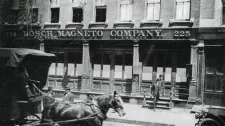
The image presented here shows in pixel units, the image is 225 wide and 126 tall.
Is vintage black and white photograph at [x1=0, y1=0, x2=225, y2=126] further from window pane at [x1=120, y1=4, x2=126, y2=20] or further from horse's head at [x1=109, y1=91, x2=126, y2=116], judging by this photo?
horse's head at [x1=109, y1=91, x2=126, y2=116]

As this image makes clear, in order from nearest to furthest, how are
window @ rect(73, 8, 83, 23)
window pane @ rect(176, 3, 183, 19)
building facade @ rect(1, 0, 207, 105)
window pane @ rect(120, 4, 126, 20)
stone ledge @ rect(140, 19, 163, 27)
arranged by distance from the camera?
building facade @ rect(1, 0, 207, 105) < window pane @ rect(176, 3, 183, 19) < stone ledge @ rect(140, 19, 163, 27) < window pane @ rect(120, 4, 126, 20) < window @ rect(73, 8, 83, 23)

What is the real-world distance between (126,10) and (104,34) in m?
2.26

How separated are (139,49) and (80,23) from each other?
15.7 ft

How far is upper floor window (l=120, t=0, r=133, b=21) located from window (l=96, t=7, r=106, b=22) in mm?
1389

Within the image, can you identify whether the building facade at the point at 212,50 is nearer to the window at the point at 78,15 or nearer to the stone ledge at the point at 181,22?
the stone ledge at the point at 181,22

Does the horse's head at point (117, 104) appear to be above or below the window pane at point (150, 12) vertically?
below

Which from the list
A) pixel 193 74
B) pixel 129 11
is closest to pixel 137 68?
pixel 193 74

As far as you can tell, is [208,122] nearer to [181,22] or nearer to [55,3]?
[181,22]

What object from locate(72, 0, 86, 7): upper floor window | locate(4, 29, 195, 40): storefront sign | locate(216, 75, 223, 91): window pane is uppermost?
locate(72, 0, 86, 7): upper floor window

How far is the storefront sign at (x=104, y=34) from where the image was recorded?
648 inches

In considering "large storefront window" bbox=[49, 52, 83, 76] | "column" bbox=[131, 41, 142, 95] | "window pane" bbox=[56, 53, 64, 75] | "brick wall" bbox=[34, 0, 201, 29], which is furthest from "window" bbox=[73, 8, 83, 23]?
"column" bbox=[131, 41, 142, 95]

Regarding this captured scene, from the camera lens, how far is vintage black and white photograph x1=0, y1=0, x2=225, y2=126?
15.2m

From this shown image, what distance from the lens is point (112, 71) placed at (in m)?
18.5

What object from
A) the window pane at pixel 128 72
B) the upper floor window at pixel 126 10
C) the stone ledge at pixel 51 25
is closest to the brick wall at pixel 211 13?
the upper floor window at pixel 126 10
